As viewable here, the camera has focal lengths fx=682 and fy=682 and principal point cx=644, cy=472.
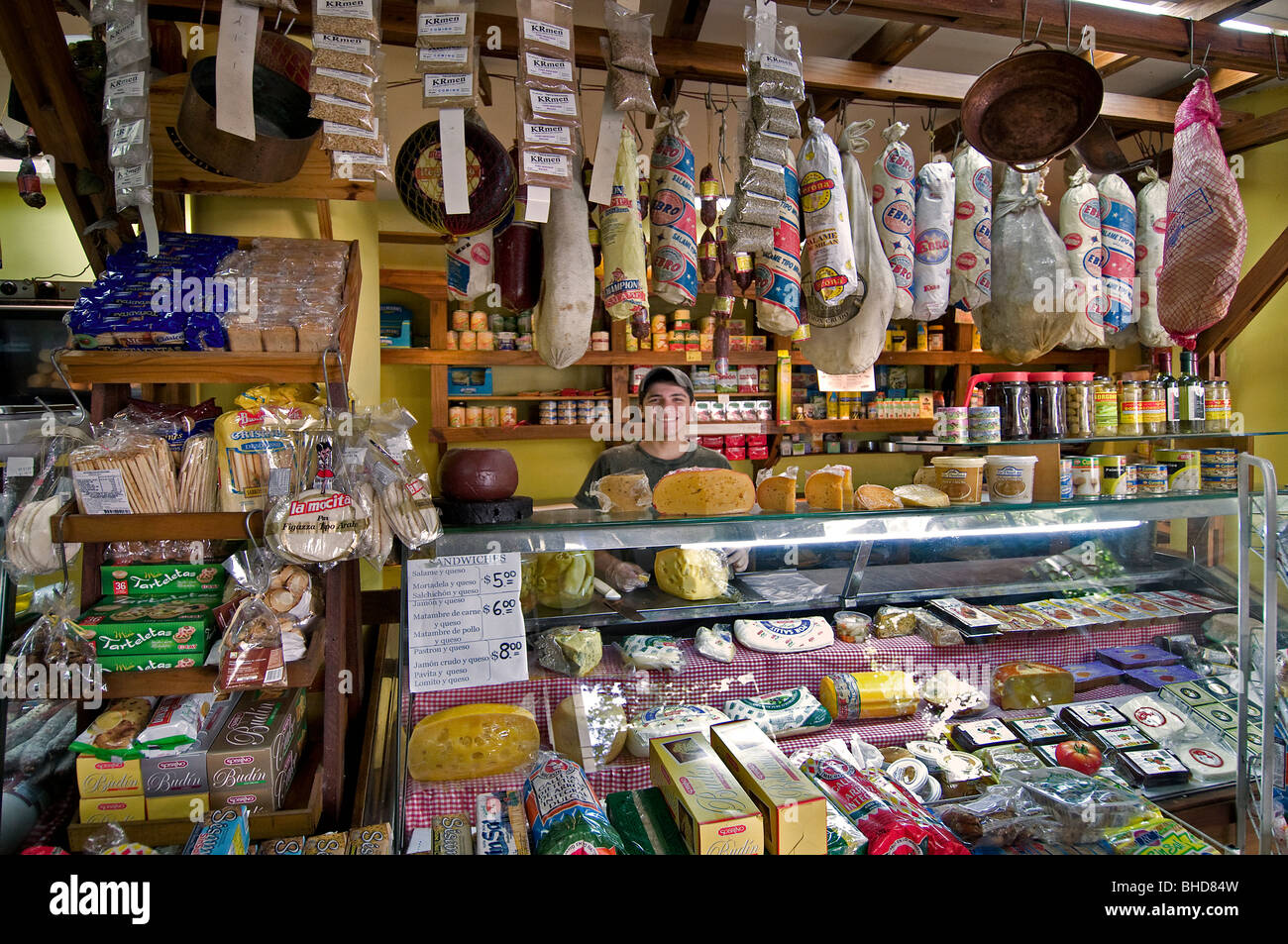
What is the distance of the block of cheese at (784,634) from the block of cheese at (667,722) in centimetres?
25

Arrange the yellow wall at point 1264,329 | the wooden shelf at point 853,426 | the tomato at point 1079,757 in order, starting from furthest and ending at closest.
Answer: the wooden shelf at point 853,426, the yellow wall at point 1264,329, the tomato at point 1079,757

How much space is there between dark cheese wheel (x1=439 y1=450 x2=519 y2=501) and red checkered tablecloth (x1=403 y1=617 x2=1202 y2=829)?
490 millimetres

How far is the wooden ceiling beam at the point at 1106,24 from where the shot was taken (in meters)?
2.27

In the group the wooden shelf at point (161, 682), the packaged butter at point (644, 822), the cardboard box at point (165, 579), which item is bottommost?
the packaged butter at point (644, 822)

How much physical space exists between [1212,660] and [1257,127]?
319 centimetres

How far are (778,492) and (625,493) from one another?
17.4 inches

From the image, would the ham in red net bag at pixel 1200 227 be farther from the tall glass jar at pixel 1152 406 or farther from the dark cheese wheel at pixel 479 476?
the dark cheese wheel at pixel 479 476

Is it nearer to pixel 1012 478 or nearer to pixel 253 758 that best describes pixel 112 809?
pixel 253 758

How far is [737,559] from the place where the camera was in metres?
2.15

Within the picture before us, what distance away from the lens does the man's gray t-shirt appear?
370 centimetres

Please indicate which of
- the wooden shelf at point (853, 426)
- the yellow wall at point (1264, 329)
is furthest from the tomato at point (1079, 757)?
the wooden shelf at point (853, 426)

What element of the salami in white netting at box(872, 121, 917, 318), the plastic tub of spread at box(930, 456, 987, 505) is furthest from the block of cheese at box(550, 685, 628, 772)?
the salami in white netting at box(872, 121, 917, 318)
